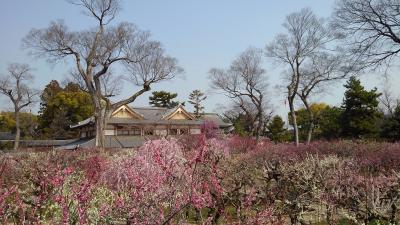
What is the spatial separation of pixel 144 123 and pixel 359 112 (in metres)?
17.5

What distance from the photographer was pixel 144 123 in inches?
1436

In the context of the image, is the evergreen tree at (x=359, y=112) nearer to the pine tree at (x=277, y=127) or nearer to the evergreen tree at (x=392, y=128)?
the evergreen tree at (x=392, y=128)

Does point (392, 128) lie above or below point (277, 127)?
below

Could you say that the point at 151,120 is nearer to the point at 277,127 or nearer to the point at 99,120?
the point at 99,120

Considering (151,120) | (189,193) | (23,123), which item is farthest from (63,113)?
(189,193)

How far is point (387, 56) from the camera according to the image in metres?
17.5

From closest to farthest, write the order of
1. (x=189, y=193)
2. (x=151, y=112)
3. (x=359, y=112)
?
(x=189, y=193) < (x=359, y=112) < (x=151, y=112)

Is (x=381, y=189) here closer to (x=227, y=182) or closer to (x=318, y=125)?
(x=227, y=182)

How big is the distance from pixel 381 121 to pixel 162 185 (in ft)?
100

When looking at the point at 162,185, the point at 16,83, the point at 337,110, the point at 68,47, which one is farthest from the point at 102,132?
the point at 162,185

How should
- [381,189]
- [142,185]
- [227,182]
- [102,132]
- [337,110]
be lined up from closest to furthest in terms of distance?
1. [142,185]
2. [381,189]
3. [227,182]
4. [102,132]
5. [337,110]

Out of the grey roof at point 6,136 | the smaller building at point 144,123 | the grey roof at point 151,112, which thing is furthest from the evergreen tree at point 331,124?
the grey roof at point 6,136

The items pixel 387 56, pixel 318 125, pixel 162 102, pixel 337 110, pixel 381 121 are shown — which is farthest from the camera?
pixel 162 102

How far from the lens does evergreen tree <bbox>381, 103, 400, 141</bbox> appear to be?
29.8 meters
